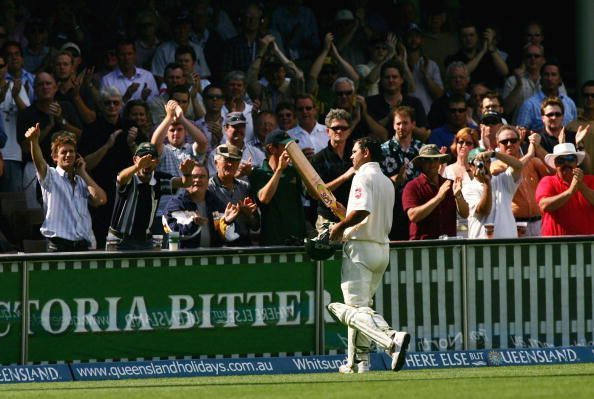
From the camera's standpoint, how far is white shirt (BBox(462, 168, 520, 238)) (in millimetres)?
15172

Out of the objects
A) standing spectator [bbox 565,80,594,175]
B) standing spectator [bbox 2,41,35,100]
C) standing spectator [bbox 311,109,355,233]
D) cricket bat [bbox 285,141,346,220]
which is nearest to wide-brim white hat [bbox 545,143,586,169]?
standing spectator [bbox 565,80,594,175]

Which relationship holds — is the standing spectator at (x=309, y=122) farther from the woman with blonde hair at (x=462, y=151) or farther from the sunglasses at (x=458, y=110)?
the woman with blonde hair at (x=462, y=151)

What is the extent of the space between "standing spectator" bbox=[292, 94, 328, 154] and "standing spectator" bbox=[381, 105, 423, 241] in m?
1.09

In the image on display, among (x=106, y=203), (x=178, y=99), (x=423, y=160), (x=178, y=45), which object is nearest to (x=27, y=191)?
(x=106, y=203)

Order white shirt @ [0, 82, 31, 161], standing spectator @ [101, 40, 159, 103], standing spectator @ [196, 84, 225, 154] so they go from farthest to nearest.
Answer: standing spectator @ [101, 40, 159, 103] < standing spectator @ [196, 84, 225, 154] < white shirt @ [0, 82, 31, 161]

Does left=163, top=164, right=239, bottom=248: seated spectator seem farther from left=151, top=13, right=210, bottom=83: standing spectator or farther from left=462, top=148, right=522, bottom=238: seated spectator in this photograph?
left=151, top=13, right=210, bottom=83: standing spectator

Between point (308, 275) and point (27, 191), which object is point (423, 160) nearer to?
point (308, 275)

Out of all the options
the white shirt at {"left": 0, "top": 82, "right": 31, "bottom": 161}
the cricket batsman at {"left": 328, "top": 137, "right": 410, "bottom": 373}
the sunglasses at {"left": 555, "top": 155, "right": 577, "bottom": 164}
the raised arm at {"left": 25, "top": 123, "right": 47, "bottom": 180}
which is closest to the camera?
the cricket batsman at {"left": 328, "top": 137, "right": 410, "bottom": 373}

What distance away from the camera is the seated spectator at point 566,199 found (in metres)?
15.2

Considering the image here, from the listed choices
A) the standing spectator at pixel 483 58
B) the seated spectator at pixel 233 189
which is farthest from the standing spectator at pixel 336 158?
the standing spectator at pixel 483 58

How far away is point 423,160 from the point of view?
15148 millimetres

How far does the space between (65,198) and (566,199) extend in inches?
205

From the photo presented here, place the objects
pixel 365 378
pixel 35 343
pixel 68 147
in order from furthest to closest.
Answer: pixel 68 147, pixel 35 343, pixel 365 378

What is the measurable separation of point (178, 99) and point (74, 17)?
2.98 metres
